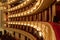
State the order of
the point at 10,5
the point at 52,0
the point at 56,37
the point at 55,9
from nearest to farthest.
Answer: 1. the point at 56,37
2. the point at 52,0
3. the point at 55,9
4. the point at 10,5

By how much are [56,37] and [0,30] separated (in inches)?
496

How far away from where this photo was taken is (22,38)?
11305 mm

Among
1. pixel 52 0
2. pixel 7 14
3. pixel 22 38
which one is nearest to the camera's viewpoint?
pixel 52 0

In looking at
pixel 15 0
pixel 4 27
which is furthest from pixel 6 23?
pixel 15 0

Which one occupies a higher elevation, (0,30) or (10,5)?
(10,5)

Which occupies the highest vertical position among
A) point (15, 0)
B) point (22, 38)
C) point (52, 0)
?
point (15, 0)

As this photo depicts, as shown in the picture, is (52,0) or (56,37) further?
(52,0)

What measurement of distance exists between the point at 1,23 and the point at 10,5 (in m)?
1.96

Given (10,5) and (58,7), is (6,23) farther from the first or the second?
(58,7)

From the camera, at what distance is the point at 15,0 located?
12.0 metres

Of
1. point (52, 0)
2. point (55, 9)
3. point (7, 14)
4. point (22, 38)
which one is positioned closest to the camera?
point (52, 0)

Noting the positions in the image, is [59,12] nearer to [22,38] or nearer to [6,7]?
[22,38]

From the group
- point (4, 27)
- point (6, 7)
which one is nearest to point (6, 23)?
point (4, 27)

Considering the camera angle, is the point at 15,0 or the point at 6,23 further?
the point at 6,23
